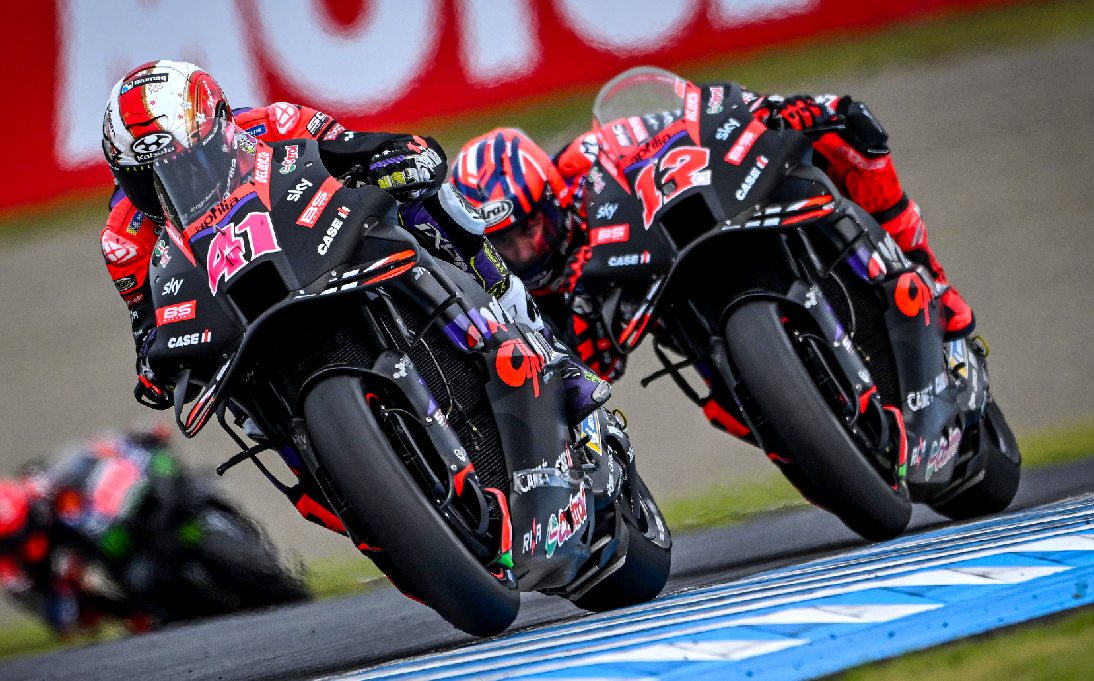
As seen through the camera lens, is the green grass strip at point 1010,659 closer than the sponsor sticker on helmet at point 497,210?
Yes

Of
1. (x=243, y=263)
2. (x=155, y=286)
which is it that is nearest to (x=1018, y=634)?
(x=243, y=263)

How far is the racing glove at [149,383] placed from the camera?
11.8 feet

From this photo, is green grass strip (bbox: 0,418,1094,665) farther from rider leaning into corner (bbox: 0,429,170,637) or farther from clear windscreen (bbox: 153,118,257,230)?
clear windscreen (bbox: 153,118,257,230)

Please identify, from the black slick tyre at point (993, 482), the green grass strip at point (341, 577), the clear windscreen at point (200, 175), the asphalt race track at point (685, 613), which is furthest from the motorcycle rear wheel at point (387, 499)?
the green grass strip at point (341, 577)

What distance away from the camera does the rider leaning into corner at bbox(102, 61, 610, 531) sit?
11.0 feet

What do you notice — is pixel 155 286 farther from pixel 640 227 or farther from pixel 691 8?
pixel 691 8

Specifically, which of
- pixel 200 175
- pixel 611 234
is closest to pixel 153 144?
pixel 200 175

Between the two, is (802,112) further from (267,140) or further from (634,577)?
(267,140)

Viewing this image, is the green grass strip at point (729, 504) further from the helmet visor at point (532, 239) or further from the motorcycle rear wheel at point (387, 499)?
the motorcycle rear wheel at point (387, 499)

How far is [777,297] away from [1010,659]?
172 cm

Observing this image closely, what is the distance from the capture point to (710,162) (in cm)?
415

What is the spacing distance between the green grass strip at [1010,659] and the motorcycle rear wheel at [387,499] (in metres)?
1.13

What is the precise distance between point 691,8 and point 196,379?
24.3 feet

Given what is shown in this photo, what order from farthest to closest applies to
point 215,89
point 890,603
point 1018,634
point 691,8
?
1. point 691,8
2. point 215,89
3. point 890,603
4. point 1018,634
